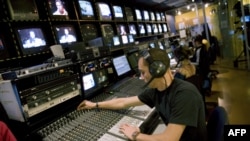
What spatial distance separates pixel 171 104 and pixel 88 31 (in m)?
2.28

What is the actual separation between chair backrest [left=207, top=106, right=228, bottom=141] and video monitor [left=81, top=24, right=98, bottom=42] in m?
2.29

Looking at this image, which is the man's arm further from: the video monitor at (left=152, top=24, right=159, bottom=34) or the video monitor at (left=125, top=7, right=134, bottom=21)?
the video monitor at (left=152, top=24, right=159, bottom=34)

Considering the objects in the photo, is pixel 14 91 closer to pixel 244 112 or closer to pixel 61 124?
pixel 61 124

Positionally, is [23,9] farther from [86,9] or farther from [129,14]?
[129,14]

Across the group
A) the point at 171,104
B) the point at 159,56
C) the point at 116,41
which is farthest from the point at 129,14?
the point at 171,104

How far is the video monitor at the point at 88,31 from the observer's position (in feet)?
10.2

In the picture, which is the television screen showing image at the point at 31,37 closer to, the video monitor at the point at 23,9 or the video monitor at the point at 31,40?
the video monitor at the point at 31,40

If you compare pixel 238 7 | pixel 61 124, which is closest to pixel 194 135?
pixel 61 124

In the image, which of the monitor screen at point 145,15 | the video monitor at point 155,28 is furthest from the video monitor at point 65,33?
the video monitor at point 155,28

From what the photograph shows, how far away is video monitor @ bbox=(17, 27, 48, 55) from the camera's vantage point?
6.93 ft

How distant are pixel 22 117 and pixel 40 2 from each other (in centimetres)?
168

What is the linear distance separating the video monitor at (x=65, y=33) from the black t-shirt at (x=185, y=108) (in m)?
1.66

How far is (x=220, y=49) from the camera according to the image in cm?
856

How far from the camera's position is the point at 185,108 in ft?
3.82
